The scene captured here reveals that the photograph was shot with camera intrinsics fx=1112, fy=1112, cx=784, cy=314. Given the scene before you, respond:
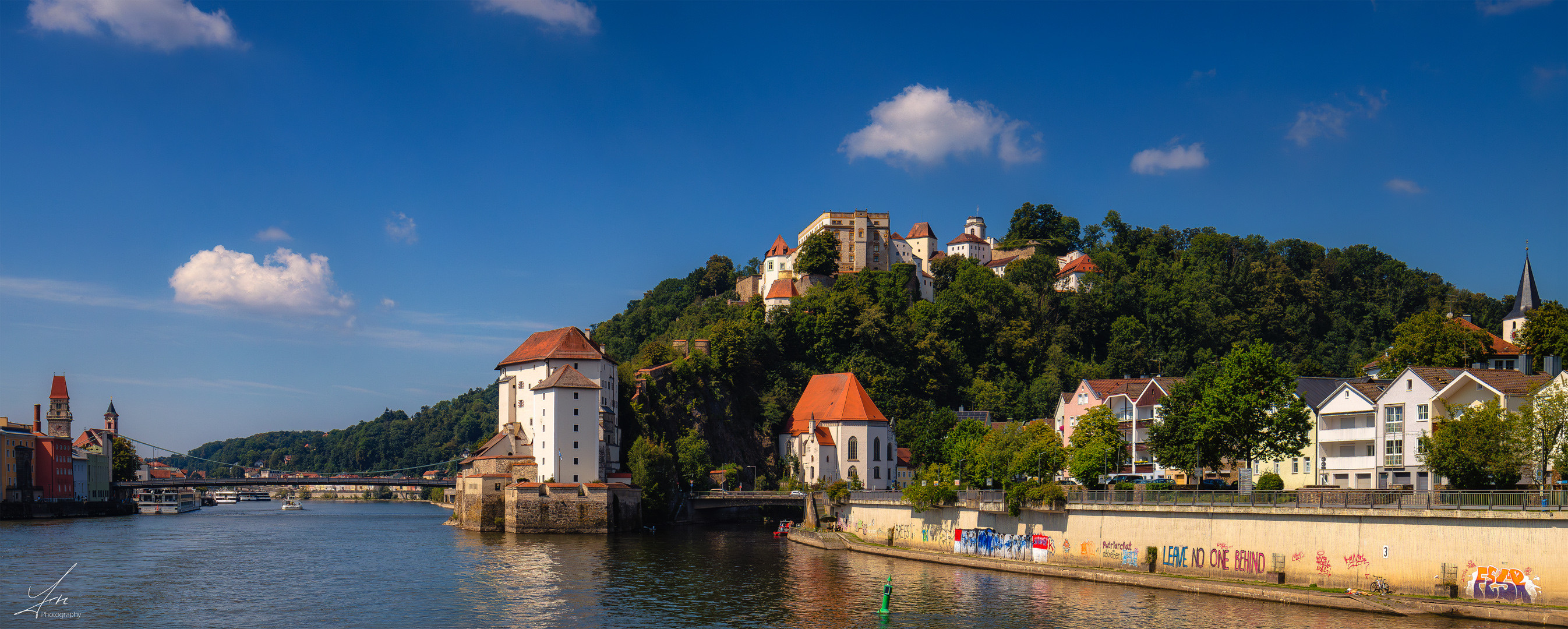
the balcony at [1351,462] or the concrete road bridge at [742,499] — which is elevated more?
the balcony at [1351,462]

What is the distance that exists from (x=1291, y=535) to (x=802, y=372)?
7594 cm

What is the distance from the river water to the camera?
3744 centimetres

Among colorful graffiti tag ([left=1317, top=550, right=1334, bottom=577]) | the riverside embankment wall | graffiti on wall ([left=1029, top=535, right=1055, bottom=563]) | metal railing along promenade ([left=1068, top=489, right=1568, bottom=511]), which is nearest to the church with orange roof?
graffiti on wall ([left=1029, top=535, right=1055, bottom=563])

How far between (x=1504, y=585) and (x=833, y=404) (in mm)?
71502

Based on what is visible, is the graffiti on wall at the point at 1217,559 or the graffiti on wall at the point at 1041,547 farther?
the graffiti on wall at the point at 1041,547

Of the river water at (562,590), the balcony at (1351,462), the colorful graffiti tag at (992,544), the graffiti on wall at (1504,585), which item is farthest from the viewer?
the balcony at (1351,462)

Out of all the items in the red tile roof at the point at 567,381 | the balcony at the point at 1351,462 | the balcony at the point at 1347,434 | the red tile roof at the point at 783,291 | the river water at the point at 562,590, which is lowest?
the river water at the point at 562,590

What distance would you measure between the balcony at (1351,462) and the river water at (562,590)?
19511 mm

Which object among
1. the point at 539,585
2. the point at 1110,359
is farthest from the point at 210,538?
the point at 1110,359

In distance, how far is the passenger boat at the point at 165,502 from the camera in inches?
5251

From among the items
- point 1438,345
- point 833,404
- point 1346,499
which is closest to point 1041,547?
point 1346,499

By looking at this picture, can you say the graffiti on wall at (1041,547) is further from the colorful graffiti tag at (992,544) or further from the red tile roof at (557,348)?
the red tile roof at (557,348)

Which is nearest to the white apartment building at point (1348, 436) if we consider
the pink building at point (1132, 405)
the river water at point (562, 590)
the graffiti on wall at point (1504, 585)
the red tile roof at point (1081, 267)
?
the pink building at point (1132, 405)

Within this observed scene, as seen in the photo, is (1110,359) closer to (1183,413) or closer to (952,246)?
(952,246)
